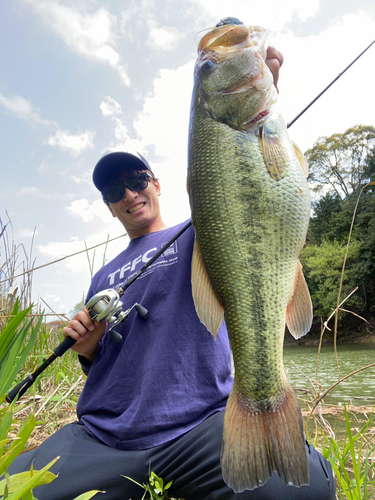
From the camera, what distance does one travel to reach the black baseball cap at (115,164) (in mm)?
2676

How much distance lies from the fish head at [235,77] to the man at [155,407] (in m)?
0.25

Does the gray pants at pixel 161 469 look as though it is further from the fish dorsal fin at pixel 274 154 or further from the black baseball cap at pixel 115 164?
the black baseball cap at pixel 115 164

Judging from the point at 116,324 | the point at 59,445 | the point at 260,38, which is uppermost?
the point at 260,38

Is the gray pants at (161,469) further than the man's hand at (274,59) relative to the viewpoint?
No

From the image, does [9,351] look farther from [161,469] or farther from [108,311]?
[161,469]

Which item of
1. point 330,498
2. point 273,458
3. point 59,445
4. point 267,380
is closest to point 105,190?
point 59,445

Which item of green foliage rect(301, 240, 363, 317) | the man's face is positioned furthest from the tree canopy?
the man's face

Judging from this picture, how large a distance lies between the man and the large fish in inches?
14.9

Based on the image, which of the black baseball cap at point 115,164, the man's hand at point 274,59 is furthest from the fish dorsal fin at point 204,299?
the black baseball cap at point 115,164

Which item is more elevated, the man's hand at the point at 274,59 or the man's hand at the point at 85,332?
the man's hand at the point at 274,59

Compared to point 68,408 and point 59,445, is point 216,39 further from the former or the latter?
point 68,408

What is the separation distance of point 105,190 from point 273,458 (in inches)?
85.3

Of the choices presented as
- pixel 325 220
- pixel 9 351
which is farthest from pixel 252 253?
pixel 325 220

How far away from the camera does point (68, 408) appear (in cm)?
345
